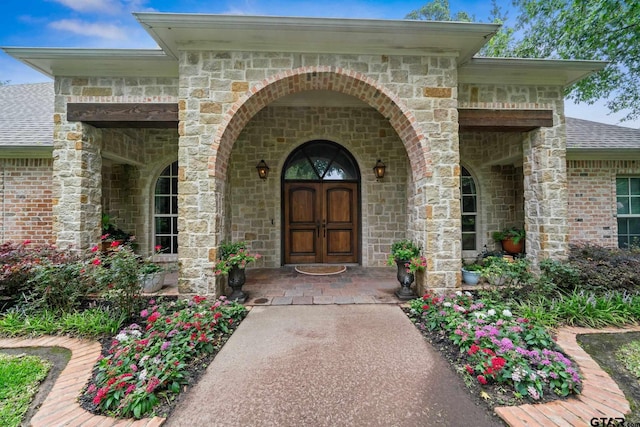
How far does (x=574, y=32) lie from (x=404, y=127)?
5865 millimetres

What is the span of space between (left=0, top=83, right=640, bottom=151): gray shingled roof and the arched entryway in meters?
4.34

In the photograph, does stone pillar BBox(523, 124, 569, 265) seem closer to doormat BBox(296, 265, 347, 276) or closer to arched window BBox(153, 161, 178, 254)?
doormat BBox(296, 265, 347, 276)

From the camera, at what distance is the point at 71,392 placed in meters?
1.91

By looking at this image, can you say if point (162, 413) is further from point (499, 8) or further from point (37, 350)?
point (499, 8)

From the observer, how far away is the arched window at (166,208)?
5684 millimetres

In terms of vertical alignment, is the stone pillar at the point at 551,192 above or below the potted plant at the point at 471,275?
above

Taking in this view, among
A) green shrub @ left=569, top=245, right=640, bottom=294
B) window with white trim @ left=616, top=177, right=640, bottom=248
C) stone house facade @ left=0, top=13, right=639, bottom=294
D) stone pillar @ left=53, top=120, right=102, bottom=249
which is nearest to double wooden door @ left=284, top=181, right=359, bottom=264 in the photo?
stone house facade @ left=0, top=13, right=639, bottom=294

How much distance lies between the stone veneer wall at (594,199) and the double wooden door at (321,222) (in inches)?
176

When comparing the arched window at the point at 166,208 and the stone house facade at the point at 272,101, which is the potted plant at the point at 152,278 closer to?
the stone house facade at the point at 272,101

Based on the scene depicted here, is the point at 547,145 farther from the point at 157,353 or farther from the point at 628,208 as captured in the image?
the point at 157,353

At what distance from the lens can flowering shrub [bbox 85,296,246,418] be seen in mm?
1759

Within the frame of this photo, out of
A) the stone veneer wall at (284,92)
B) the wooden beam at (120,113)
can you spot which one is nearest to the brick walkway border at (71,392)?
the stone veneer wall at (284,92)

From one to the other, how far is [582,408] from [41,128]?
27.7ft

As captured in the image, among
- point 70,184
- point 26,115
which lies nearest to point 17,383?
point 70,184
